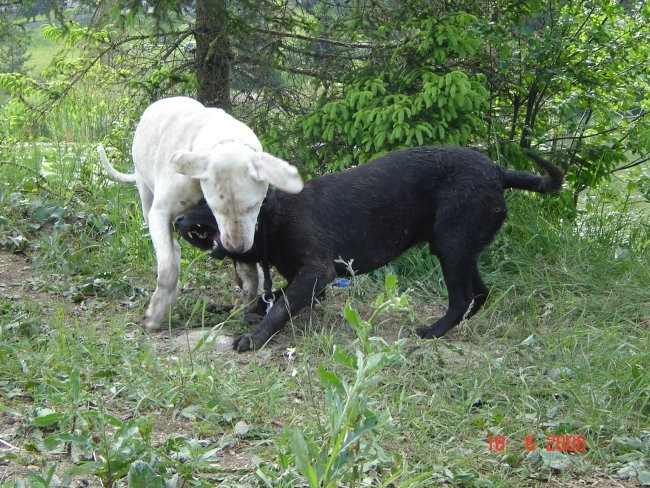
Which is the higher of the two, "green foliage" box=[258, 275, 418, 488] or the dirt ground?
"green foliage" box=[258, 275, 418, 488]

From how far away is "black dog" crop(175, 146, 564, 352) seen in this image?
495 centimetres

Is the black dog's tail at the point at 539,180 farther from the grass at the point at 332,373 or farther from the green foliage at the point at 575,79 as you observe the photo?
the green foliage at the point at 575,79

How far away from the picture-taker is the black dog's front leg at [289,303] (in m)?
4.70

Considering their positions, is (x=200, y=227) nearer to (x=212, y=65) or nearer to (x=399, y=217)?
(x=399, y=217)

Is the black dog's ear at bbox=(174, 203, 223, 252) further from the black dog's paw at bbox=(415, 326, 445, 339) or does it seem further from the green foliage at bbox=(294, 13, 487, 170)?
the green foliage at bbox=(294, 13, 487, 170)

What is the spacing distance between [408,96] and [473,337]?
2223 millimetres

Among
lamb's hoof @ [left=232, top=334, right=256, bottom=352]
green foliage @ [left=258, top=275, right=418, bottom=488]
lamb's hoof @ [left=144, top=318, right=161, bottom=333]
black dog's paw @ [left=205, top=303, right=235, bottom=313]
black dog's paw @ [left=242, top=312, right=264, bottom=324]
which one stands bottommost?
black dog's paw @ [left=205, top=303, right=235, bottom=313]

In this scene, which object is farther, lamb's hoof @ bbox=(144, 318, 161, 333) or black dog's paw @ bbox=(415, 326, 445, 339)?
black dog's paw @ bbox=(415, 326, 445, 339)

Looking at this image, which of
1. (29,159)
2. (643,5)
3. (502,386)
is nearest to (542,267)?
(502,386)

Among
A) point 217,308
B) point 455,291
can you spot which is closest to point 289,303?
point 217,308
